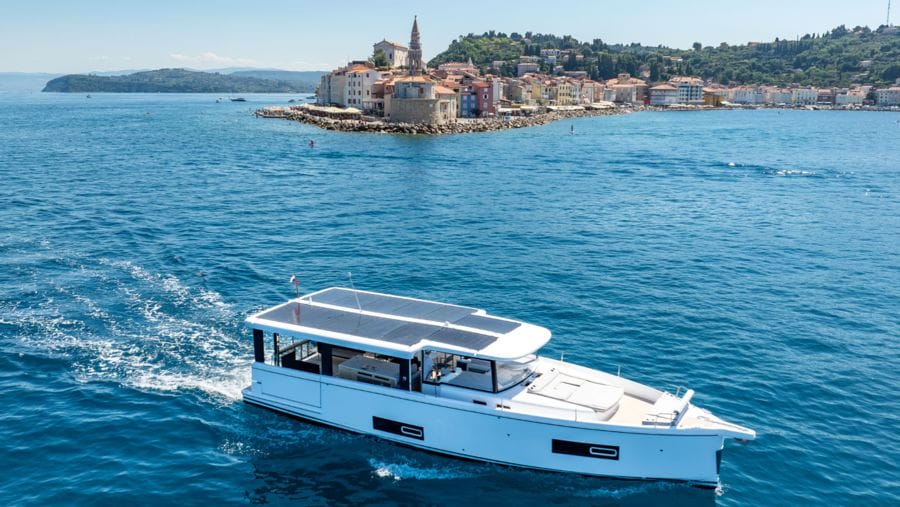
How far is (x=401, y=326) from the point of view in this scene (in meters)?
20.1

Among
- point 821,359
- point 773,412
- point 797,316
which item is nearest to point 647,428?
point 773,412

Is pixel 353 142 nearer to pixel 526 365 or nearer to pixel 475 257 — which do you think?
pixel 475 257

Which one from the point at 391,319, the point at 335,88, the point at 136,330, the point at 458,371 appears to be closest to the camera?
the point at 458,371

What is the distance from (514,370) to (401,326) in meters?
3.47

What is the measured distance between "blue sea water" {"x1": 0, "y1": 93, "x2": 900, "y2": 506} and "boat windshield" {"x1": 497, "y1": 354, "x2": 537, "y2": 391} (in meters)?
2.34

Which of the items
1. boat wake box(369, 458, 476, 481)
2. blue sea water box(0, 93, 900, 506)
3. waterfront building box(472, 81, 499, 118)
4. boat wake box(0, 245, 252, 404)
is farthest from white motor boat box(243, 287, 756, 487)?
waterfront building box(472, 81, 499, 118)

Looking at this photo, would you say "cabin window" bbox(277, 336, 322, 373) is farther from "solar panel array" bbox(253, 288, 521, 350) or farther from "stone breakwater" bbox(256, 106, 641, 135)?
"stone breakwater" bbox(256, 106, 641, 135)

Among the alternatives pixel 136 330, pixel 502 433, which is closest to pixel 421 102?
pixel 136 330

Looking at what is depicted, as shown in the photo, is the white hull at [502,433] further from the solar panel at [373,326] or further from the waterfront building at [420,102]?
the waterfront building at [420,102]

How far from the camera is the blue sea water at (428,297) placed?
60.2 ft

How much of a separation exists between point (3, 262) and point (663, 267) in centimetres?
3396

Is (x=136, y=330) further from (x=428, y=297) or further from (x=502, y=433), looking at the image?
(x=502, y=433)

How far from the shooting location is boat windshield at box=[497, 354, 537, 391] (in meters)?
18.8

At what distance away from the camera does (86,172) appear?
67000 mm
